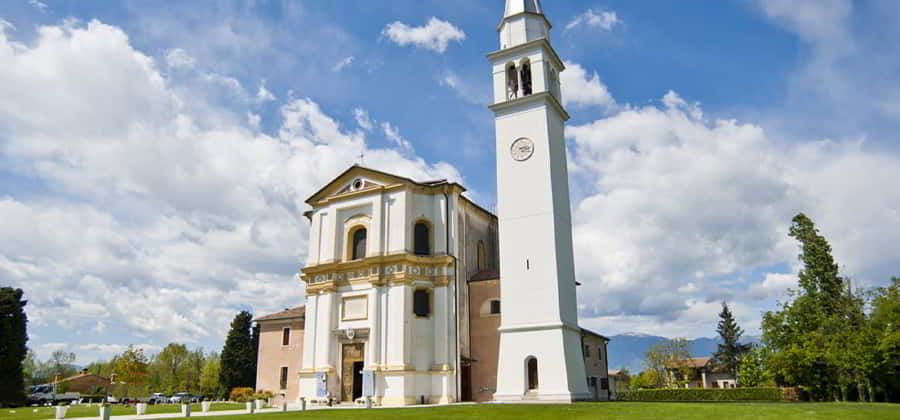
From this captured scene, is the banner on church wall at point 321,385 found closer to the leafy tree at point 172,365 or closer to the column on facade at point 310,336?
the column on facade at point 310,336

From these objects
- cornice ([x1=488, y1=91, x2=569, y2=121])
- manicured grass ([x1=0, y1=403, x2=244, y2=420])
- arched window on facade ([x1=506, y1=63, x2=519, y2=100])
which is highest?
arched window on facade ([x1=506, y1=63, x2=519, y2=100])

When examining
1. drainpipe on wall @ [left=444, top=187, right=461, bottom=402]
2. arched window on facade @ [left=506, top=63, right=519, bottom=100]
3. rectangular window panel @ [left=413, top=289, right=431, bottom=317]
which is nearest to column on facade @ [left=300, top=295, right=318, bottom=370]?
rectangular window panel @ [left=413, top=289, right=431, bottom=317]

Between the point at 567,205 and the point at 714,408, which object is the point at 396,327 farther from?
the point at 714,408

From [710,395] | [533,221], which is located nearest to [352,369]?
[533,221]

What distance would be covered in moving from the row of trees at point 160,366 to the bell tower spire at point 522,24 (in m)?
31.8

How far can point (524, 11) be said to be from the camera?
1283 inches

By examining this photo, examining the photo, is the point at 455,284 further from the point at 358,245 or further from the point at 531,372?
the point at 358,245

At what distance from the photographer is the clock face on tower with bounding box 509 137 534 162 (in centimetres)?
3012

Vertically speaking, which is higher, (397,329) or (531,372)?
(397,329)

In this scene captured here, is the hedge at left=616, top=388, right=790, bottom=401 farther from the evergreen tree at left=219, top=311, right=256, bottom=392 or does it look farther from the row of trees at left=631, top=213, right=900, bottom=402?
the evergreen tree at left=219, top=311, right=256, bottom=392

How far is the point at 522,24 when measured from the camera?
3259 cm

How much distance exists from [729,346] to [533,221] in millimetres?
49002

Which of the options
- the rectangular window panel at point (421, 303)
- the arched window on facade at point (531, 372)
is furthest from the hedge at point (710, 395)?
the rectangular window panel at point (421, 303)

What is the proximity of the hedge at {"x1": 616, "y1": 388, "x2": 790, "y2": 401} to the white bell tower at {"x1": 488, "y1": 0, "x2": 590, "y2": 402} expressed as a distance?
44.0ft
